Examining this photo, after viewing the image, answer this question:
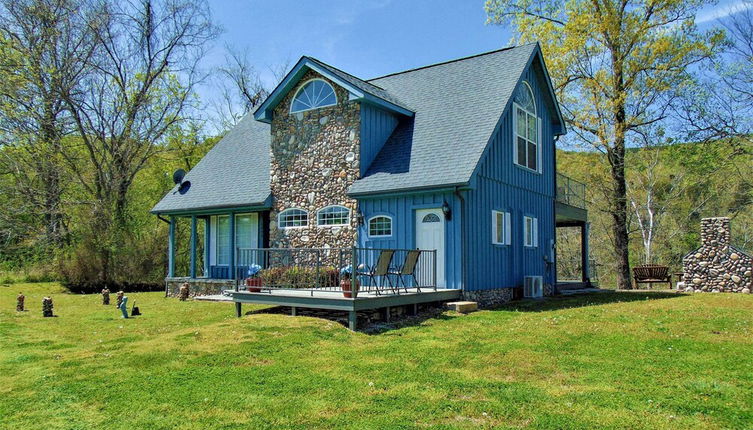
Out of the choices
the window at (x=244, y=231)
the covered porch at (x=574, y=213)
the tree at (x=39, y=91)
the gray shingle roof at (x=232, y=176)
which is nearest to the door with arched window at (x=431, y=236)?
the gray shingle roof at (x=232, y=176)

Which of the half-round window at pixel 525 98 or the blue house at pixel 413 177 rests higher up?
the half-round window at pixel 525 98

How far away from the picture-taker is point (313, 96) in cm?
1551

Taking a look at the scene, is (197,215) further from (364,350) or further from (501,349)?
(501,349)

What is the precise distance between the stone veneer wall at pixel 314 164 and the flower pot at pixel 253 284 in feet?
9.91

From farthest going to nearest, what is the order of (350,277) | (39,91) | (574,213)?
1. (39,91)
2. (574,213)
3. (350,277)

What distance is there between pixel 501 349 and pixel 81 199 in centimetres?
2412

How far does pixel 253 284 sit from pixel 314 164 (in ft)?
14.5

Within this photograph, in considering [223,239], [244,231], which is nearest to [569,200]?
[244,231]

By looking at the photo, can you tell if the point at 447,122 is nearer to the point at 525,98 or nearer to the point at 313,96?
the point at 525,98

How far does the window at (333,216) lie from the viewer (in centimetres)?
1467

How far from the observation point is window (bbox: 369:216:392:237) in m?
13.9

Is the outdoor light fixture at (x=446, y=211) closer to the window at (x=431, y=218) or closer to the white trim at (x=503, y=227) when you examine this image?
the window at (x=431, y=218)

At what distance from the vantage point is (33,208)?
25.8 metres

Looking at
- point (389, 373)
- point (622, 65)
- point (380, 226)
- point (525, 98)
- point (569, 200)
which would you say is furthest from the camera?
point (622, 65)
